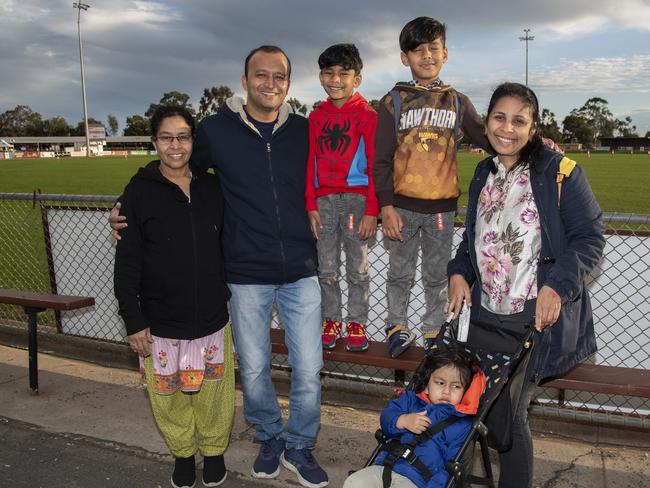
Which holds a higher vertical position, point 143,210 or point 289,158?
point 289,158

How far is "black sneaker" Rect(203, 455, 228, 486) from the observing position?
3547 mm

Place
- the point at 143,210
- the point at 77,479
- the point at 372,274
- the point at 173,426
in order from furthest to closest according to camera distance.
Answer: the point at 372,274 < the point at 77,479 < the point at 173,426 < the point at 143,210

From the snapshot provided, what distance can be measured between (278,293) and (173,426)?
37.1 inches

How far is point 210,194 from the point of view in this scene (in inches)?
130

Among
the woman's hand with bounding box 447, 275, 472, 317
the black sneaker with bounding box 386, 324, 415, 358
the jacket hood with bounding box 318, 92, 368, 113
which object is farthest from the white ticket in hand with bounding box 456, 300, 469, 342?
the jacket hood with bounding box 318, 92, 368, 113

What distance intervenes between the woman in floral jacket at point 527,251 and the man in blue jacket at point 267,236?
0.97 m

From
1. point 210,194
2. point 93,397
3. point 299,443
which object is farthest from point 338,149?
point 93,397

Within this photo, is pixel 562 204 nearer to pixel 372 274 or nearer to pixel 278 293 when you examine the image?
pixel 278 293

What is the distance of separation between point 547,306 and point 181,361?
1.92 metres

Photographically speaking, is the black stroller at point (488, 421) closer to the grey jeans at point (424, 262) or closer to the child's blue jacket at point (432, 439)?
the child's blue jacket at point (432, 439)

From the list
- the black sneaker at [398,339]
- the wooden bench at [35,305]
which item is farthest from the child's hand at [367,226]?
the wooden bench at [35,305]

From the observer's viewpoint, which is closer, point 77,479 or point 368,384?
point 77,479

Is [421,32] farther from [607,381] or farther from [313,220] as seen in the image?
[607,381]

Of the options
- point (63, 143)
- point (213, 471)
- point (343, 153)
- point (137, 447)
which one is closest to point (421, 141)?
point (343, 153)
